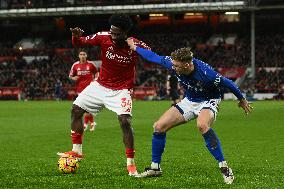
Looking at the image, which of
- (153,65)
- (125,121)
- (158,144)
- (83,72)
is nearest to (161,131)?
(158,144)

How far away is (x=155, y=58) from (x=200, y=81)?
77 cm

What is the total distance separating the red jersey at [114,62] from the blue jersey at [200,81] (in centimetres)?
75

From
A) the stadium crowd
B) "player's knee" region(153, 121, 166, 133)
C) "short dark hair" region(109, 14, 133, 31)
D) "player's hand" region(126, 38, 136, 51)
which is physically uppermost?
"short dark hair" region(109, 14, 133, 31)

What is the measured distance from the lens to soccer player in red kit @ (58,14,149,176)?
9.91 metres

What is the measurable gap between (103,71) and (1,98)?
4392 cm

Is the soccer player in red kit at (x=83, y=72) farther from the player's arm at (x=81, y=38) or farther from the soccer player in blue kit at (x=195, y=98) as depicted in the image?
the soccer player in blue kit at (x=195, y=98)

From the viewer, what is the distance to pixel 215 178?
9250 millimetres

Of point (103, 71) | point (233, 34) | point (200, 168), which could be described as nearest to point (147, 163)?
point (200, 168)

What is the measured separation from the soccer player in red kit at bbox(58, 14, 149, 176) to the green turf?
28.2 inches

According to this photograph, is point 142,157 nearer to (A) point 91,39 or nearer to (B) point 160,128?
(B) point 160,128

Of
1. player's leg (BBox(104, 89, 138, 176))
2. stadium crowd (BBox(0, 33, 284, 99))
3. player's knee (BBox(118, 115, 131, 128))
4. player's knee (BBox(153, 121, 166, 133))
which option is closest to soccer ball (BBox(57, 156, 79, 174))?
player's leg (BBox(104, 89, 138, 176))

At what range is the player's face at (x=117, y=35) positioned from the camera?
32.3ft

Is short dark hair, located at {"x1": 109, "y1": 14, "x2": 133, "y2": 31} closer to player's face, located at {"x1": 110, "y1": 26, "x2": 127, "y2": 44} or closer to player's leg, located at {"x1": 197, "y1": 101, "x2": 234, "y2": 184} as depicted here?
player's face, located at {"x1": 110, "y1": 26, "x2": 127, "y2": 44}

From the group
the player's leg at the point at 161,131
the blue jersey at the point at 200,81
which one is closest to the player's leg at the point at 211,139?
the blue jersey at the point at 200,81
